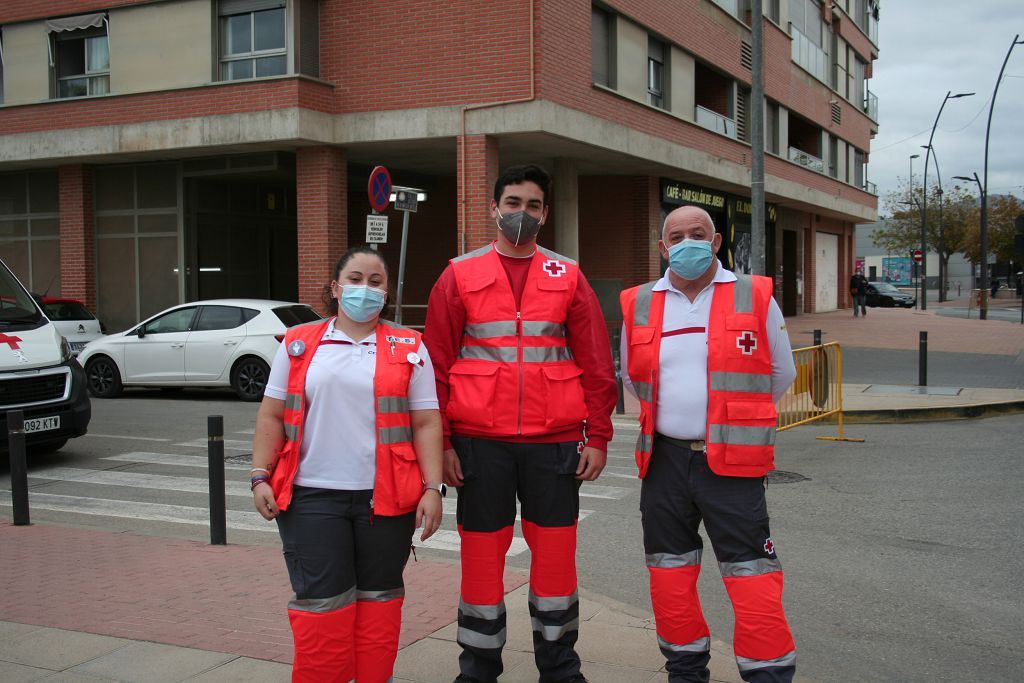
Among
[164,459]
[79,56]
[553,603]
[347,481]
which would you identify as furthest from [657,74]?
[347,481]

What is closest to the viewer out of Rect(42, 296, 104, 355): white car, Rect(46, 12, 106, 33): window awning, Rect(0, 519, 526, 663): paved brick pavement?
Rect(0, 519, 526, 663): paved brick pavement

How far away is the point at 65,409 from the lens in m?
10.1

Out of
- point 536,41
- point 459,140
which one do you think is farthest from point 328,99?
point 536,41

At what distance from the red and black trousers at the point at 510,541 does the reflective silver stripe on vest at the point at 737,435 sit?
0.56 meters

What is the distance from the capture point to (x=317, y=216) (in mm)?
20375

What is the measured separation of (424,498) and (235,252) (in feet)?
71.4

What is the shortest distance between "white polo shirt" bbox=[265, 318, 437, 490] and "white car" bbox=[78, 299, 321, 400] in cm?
1157

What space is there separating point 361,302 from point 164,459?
25.1 feet

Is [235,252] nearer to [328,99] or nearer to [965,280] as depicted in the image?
[328,99]

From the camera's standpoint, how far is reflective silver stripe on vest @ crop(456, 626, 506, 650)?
405 cm

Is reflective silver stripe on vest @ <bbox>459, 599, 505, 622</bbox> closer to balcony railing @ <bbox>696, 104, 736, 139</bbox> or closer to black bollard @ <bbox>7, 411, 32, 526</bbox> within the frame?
black bollard @ <bbox>7, 411, 32, 526</bbox>

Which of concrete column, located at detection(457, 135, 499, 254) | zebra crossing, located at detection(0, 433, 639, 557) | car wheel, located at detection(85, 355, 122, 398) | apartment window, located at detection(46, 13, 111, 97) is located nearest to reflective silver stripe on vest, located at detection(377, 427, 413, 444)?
zebra crossing, located at detection(0, 433, 639, 557)

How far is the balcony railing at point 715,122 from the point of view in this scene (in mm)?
26562

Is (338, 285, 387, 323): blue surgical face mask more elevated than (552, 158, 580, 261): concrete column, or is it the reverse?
(552, 158, 580, 261): concrete column
